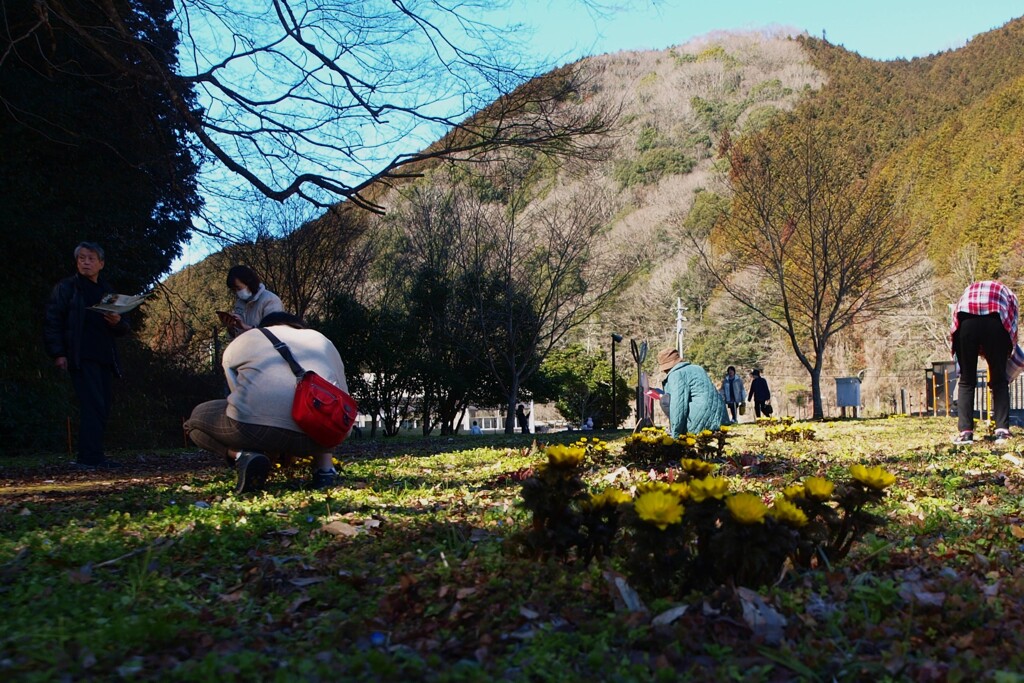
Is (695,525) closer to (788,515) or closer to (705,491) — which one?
(705,491)

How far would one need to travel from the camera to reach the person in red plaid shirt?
714cm

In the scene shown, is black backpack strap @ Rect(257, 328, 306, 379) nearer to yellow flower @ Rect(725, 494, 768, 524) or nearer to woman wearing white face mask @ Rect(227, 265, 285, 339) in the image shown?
woman wearing white face mask @ Rect(227, 265, 285, 339)

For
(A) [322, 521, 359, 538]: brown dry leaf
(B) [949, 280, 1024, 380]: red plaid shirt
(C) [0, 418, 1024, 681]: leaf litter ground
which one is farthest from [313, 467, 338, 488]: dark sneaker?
(B) [949, 280, 1024, 380]: red plaid shirt

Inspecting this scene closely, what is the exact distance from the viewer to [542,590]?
2369 mm

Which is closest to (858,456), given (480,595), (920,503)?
(920,503)

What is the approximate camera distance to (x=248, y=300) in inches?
208

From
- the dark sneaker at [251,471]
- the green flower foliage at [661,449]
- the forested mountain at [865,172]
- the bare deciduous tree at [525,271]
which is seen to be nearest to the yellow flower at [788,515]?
the dark sneaker at [251,471]

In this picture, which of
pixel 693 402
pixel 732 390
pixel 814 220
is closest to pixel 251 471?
pixel 693 402

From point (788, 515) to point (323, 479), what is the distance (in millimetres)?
3100

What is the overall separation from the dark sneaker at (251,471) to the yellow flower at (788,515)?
9.74 ft

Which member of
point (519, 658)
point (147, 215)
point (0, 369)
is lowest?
point (519, 658)

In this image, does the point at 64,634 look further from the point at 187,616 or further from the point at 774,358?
the point at 774,358

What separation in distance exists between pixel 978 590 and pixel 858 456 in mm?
4324

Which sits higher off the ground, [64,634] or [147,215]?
[147,215]
